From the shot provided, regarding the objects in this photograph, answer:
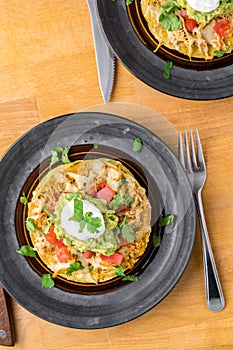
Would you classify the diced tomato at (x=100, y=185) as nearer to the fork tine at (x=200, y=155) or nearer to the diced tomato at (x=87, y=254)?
the diced tomato at (x=87, y=254)

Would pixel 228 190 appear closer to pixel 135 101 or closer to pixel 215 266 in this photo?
pixel 215 266

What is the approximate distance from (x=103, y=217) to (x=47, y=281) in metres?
0.33

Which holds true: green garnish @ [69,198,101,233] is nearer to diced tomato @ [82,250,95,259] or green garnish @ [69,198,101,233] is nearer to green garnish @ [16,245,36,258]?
diced tomato @ [82,250,95,259]

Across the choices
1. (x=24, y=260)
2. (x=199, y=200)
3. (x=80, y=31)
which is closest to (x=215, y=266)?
(x=199, y=200)

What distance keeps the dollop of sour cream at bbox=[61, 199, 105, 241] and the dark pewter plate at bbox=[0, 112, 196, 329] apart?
180 mm

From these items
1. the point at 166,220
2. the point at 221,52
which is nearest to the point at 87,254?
the point at 166,220

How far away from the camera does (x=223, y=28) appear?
2.12 m

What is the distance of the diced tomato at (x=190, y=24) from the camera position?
83.4 inches

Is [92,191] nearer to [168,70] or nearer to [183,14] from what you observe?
[168,70]

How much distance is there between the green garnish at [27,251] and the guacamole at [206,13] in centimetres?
98

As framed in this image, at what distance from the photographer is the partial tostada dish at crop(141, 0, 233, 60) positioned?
2107mm

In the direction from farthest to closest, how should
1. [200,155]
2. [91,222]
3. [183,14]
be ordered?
[200,155] → [183,14] → [91,222]

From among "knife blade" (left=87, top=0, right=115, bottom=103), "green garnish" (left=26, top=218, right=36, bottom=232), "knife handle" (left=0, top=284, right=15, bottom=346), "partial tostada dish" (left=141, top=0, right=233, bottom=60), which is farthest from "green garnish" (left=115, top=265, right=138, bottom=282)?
"partial tostada dish" (left=141, top=0, right=233, bottom=60)

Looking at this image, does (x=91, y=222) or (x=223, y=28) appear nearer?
(x=91, y=222)
